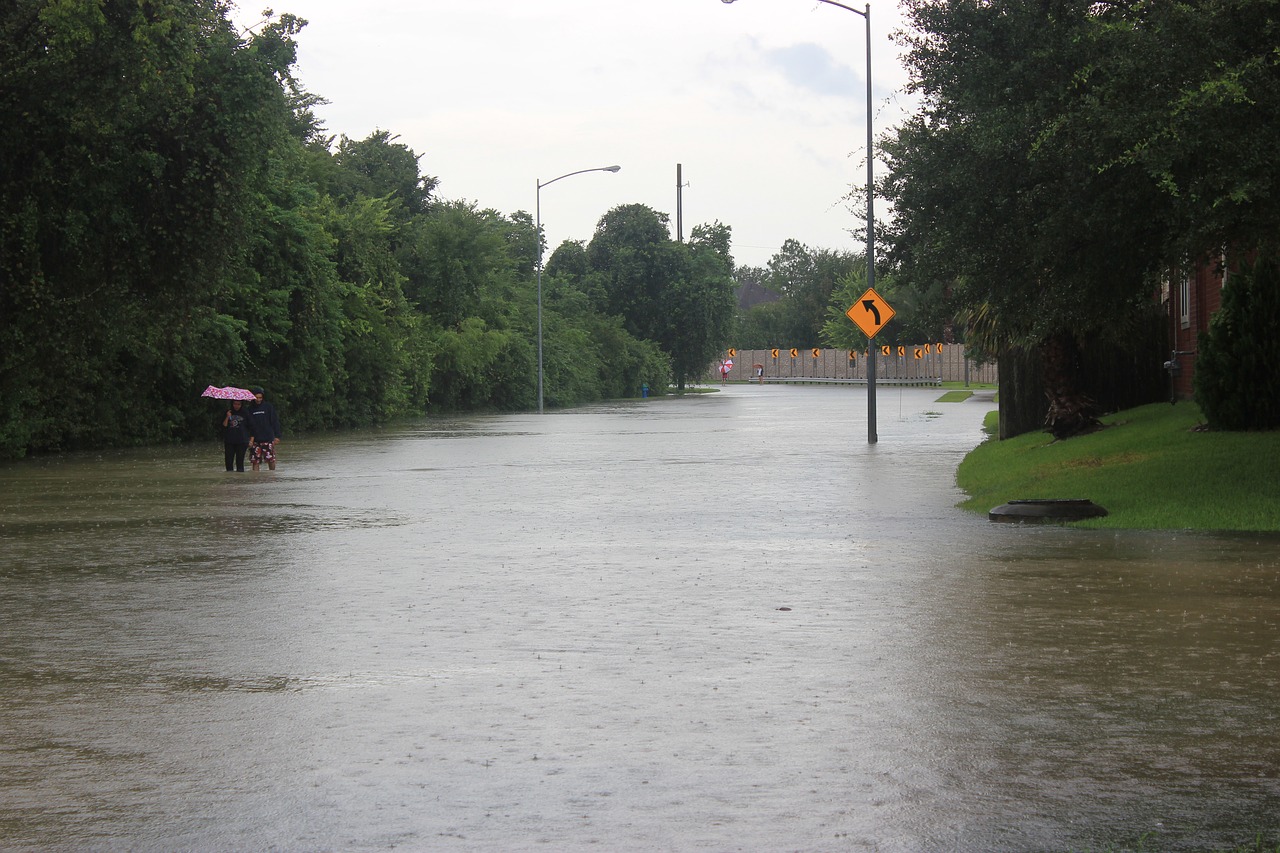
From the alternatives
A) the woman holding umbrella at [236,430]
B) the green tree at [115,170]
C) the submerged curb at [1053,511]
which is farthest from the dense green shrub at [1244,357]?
the green tree at [115,170]

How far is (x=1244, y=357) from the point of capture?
1997 cm

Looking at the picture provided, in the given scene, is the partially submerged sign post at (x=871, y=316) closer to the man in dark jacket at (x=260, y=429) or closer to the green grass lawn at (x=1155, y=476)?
the green grass lawn at (x=1155, y=476)

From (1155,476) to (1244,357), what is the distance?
3.35 metres

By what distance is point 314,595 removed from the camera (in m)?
11.4

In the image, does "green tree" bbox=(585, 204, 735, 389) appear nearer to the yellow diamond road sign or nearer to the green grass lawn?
the yellow diamond road sign

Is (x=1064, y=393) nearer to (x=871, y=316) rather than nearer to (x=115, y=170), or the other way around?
(x=871, y=316)

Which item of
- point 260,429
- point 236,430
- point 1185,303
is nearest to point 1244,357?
point 1185,303

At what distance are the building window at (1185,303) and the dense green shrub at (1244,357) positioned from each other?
25.9ft

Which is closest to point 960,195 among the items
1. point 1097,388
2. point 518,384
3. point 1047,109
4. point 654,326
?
point 1047,109

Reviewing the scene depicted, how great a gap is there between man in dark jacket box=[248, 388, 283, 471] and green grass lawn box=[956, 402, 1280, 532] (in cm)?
1108

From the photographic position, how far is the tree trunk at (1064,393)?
26172 mm

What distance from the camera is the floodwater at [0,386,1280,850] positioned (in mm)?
5625

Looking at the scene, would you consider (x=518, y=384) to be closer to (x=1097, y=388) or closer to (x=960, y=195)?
(x=1097, y=388)

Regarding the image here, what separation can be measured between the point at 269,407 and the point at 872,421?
42.0 ft
